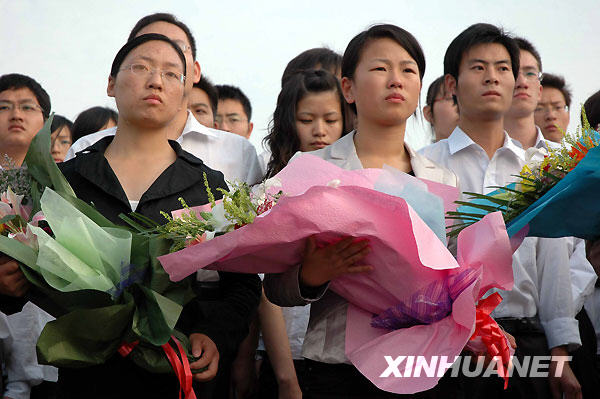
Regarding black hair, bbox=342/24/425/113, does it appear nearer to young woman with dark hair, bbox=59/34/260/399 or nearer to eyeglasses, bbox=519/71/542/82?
young woman with dark hair, bbox=59/34/260/399

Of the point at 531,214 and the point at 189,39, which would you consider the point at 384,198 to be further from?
the point at 189,39

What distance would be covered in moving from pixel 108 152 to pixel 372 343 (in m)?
1.24

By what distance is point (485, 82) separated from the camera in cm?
382

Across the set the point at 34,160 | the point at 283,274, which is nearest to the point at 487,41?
the point at 283,274

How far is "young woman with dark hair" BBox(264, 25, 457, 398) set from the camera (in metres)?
2.48

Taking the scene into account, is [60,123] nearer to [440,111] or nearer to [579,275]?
[440,111]

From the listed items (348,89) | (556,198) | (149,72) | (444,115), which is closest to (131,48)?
(149,72)

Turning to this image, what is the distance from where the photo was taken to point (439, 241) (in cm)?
214

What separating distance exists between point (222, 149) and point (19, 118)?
54.8 inches

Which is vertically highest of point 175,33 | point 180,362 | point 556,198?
point 175,33

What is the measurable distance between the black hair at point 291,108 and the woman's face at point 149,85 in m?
1.04

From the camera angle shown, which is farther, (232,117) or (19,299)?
(232,117)

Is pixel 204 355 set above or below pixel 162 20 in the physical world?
below

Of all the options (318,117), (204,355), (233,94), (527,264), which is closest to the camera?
(204,355)
